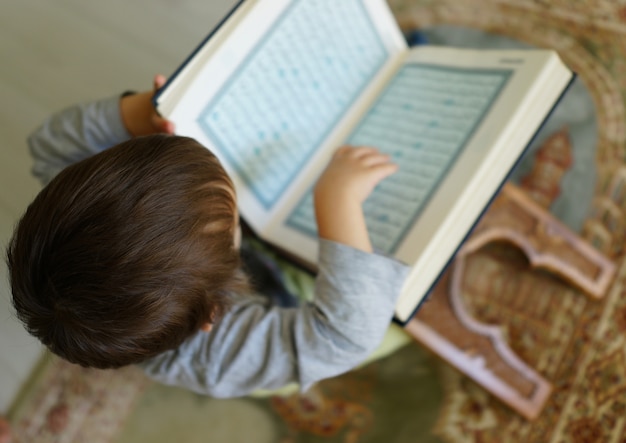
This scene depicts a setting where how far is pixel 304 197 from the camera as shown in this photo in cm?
62

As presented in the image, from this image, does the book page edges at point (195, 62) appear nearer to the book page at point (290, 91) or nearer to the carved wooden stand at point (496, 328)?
the book page at point (290, 91)

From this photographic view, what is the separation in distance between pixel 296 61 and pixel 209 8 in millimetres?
520

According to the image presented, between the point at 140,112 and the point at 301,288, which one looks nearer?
the point at 140,112

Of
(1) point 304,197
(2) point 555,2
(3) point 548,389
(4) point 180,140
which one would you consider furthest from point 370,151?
(2) point 555,2

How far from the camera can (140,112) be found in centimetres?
59

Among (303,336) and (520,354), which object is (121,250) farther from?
(520,354)

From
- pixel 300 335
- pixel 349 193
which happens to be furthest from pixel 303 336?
pixel 349 193

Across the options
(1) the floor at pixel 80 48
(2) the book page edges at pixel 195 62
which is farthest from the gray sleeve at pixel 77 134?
(1) the floor at pixel 80 48

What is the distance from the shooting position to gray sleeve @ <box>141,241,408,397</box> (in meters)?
0.51

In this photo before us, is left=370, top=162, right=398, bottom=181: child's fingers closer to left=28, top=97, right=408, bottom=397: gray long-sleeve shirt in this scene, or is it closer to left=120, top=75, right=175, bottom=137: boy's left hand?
left=28, top=97, right=408, bottom=397: gray long-sleeve shirt

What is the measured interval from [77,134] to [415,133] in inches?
15.6

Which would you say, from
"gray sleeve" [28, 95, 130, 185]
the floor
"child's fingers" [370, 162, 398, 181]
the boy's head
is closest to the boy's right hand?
"child's fingers" [370, 162, 398, 181]

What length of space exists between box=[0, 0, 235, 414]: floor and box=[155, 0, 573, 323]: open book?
48 centimetres

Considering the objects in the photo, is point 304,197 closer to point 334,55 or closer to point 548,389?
point 334,55
